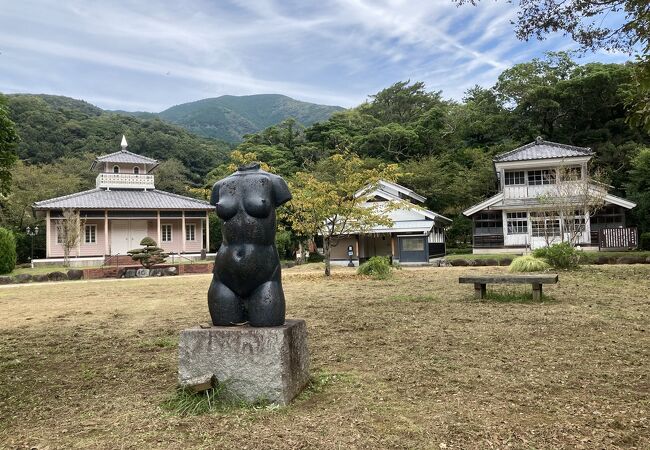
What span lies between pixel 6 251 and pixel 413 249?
67.7 ft

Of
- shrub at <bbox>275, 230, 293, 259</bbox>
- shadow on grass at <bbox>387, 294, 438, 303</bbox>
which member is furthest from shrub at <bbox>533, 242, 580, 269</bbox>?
shrub at <bbox>275, 230, 293, 259</bbox>

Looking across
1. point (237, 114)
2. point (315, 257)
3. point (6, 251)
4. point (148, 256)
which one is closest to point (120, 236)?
point (148, 256)

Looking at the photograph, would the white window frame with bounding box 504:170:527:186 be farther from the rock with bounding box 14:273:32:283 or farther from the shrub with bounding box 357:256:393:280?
the rock with bounding box 14:273:32:283

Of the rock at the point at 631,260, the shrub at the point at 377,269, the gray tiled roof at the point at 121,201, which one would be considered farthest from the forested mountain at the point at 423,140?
the shrub at the point at 377,269

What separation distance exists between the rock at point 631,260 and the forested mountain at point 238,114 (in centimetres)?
7457

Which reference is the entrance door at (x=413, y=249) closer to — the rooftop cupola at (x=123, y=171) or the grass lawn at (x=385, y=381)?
the grass lawn at (x=385, y=381)

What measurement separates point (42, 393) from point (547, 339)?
5799mm

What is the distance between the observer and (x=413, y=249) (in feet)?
83.8

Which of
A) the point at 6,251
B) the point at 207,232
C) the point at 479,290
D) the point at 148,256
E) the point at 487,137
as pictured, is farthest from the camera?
the point at 487,137

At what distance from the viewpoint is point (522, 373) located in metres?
4.52

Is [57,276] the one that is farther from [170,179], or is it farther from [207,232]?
[170,179]

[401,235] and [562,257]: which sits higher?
[401,235]

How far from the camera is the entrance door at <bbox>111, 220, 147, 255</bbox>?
2936cm

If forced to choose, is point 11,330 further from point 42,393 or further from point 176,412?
point 176,412
